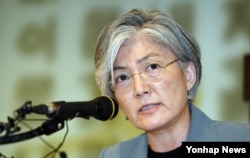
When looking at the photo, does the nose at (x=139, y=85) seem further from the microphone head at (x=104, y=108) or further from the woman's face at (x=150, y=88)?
the microphone head at (x=104, y=108)

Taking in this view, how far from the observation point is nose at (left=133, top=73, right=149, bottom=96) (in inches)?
45.6

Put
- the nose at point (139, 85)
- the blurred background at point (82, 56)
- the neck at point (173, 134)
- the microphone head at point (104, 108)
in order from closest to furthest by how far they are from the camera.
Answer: the microphone head at point (104, 108), the nose at point (139, 85), the neck at point (173, 134), the blurred background at point (82, 56)

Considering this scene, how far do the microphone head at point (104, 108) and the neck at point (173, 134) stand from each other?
1.02ft

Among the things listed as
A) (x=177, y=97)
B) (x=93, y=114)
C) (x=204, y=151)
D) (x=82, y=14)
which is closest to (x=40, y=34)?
(x=82, y=14)

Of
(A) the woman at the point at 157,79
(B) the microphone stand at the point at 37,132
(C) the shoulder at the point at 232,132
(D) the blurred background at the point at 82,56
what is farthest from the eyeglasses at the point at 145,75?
(D) the blurred background at the point at 82,56

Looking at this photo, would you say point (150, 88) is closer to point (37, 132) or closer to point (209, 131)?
point (209, 131)

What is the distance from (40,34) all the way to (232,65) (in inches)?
36.8

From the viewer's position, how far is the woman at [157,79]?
1.18 m

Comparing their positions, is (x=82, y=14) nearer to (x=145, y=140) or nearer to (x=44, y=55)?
(x=44, y=55)

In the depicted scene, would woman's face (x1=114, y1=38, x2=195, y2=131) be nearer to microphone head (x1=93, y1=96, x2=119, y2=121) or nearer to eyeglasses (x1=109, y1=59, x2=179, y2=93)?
eyeglasses (x1=109, y1=59, x2=179, y2=93)

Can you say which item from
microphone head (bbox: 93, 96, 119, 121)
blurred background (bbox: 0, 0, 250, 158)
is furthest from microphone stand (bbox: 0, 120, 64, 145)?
blurred background (bbox: 0, 0, 250, 158)

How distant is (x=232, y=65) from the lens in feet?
5.61

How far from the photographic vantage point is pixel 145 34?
1249 mm

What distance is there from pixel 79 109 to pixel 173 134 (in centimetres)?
47
